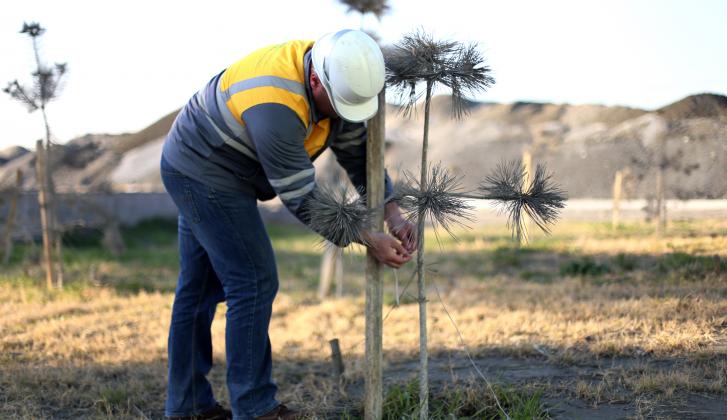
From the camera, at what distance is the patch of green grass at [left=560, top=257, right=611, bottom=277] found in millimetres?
5696

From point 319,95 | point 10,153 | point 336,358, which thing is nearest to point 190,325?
point 336,358

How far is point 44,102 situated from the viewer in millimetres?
7164

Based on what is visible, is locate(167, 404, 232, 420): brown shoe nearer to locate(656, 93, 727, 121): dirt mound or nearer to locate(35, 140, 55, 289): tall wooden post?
locate(656, 93, 727, 121): dirt mound

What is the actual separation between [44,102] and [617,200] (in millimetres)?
5888

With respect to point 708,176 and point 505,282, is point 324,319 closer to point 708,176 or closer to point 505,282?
point 505,282

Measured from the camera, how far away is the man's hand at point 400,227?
9.54 feet

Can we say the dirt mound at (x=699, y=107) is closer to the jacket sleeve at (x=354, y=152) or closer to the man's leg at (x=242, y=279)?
the jacket sleeve at (x=354, y=152)

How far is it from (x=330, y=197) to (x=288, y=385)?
1814mm

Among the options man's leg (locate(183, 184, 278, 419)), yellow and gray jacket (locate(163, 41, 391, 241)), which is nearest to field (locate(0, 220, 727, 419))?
man's leg (locate(183, 184, 278, 419))

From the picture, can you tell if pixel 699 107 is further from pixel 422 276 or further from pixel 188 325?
pixel 188 325

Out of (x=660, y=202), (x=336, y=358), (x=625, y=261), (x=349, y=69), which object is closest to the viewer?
(x=349, y=69)

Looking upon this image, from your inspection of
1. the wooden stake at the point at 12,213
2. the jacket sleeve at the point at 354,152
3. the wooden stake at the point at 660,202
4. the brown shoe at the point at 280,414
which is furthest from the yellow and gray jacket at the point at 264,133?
the wooden stake at the point at 12,213

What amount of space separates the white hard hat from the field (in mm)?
704

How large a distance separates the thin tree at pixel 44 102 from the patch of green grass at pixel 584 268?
5.35 metres
